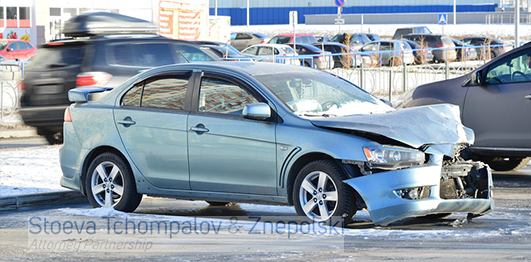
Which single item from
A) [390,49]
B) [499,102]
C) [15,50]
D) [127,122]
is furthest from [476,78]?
[15,50]

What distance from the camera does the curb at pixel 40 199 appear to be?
31.5ft

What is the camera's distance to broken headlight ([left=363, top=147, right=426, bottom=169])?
7320 millimetres

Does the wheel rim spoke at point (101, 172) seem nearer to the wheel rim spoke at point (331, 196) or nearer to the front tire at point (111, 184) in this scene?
the front tire at point (111, 184)

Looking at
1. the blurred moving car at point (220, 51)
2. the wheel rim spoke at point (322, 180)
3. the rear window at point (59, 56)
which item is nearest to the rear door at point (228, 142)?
the wheel rim spoke at point (322, 180)

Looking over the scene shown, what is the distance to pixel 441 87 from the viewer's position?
439 inches

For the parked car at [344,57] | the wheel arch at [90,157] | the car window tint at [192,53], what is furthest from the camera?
the parked car at [344,57]

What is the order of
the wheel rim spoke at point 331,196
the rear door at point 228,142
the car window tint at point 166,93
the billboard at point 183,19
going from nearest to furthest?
Result: the wheel rim spoke at point 331,196
the rear door at point 228,142
the car window tint at point 166,93
the billboard at point 183,19

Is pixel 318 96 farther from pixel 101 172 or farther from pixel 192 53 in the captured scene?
pixel 192 53

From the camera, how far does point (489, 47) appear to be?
33688 millimetres

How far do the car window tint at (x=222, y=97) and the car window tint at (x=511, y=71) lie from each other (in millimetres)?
3836

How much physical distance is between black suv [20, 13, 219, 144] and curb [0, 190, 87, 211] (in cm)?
356

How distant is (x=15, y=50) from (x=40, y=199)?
119 feet

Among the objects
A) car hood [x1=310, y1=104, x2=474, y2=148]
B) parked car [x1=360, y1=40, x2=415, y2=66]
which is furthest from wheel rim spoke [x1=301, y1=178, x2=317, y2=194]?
parked car [x1=360, y1=40, x2=415, y2=66]

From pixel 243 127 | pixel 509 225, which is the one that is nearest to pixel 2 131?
pixel 243 127
